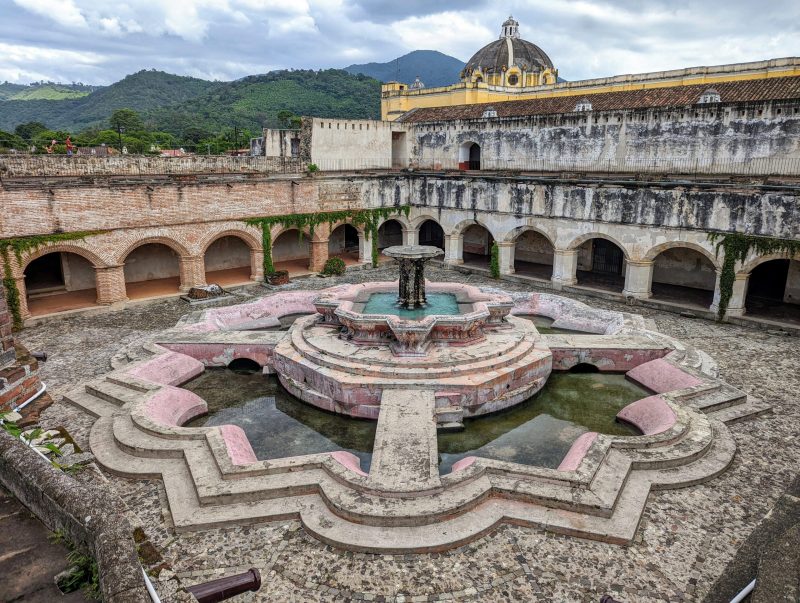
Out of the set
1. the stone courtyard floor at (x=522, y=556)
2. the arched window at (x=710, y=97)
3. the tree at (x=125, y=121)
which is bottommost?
the stone courtyard floor at (x=522, y=556)

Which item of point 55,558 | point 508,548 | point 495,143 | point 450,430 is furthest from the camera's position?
point 495,143

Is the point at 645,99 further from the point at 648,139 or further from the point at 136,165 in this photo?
the point at 136,165

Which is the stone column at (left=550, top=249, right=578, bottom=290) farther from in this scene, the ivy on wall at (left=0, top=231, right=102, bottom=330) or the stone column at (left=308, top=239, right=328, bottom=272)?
the ivy on wall at (left=0, top=231, right=102, bottom=330)

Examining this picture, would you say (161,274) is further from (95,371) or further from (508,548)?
(508,548)

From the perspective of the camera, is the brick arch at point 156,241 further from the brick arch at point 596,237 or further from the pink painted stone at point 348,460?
the brick arch at point 596,237

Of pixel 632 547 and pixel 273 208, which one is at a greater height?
pixel 273 208

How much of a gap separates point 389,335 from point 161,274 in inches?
515

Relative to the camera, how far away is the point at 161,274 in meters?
21.4

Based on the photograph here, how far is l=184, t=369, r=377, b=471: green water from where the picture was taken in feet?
31.9

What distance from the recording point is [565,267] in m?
19.9

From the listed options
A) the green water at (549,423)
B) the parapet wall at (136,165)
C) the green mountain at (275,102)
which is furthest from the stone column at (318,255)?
the green mountain at (275,102)

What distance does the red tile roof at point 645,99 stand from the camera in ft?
65.0

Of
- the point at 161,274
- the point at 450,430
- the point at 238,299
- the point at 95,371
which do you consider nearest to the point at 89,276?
the point at 161,274

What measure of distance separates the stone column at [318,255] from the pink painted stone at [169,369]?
9.75 m
